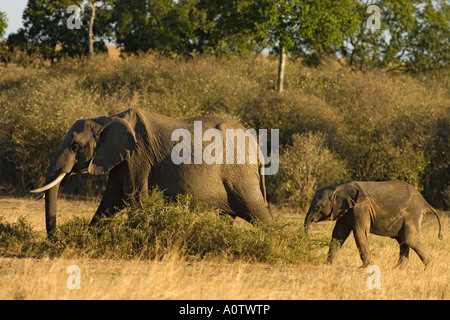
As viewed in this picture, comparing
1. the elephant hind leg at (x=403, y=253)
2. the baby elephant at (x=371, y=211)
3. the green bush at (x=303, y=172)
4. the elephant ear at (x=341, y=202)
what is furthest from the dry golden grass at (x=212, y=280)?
the green bush at (x=303, y=172)

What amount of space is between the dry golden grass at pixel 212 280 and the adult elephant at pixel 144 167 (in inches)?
57.4

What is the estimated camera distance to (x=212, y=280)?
971cm

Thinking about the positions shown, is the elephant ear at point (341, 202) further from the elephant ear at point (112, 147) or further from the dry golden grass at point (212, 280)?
the elephant ear at point (112, 147)

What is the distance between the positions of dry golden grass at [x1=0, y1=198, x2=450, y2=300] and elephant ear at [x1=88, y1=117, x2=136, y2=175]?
5.65ft

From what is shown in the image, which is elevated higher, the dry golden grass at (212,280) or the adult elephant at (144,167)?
the adult elephant at (144,167)

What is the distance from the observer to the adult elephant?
1225cm

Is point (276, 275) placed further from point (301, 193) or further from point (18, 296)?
point (301, 193)

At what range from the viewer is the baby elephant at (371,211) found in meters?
12.3

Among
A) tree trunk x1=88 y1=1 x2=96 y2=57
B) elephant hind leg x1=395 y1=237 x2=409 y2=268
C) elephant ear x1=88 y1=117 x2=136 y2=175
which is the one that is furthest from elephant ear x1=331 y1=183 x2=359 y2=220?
tree trunk x1=88 y1=1 x2=96 y2=57

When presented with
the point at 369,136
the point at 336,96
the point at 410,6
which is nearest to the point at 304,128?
the point at 369,136

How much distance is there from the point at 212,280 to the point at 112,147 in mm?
3391

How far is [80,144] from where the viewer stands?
12.3 metres

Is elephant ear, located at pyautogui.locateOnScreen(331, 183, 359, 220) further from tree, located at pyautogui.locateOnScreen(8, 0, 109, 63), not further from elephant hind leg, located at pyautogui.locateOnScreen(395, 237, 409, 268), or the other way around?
tree, located at pyautogui.locateOnScreen(8, 0, 109, 63)
